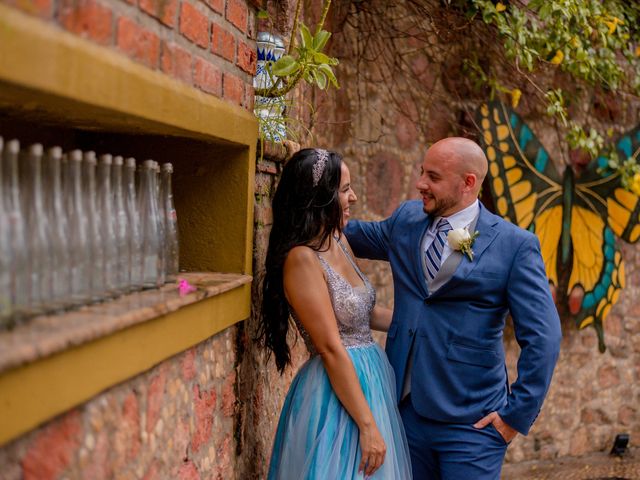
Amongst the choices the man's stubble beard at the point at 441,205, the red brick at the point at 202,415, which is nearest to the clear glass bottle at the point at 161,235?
the red brick at the point at 202,415

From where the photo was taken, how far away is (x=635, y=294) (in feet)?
20.3

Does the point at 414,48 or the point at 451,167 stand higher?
the point at 414,48

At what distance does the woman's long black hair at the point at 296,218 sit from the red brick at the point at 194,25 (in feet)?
2.15

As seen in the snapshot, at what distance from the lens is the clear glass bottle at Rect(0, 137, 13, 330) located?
55.2 inches

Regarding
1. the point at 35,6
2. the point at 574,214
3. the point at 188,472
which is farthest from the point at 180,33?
the point at 574,214

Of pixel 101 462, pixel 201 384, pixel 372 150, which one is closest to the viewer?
pixel 101 462

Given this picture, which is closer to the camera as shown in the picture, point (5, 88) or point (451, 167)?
point (5, 88)

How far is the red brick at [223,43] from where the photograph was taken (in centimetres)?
230

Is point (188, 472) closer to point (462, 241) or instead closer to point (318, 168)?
point (318, 168)

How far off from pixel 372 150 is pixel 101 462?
3.34m

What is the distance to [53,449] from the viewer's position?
1.46m

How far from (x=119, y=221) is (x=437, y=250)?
4.67 feet

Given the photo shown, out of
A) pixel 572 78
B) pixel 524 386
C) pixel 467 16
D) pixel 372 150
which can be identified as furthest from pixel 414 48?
pixel 524 386

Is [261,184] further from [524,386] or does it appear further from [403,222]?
[524,386]
